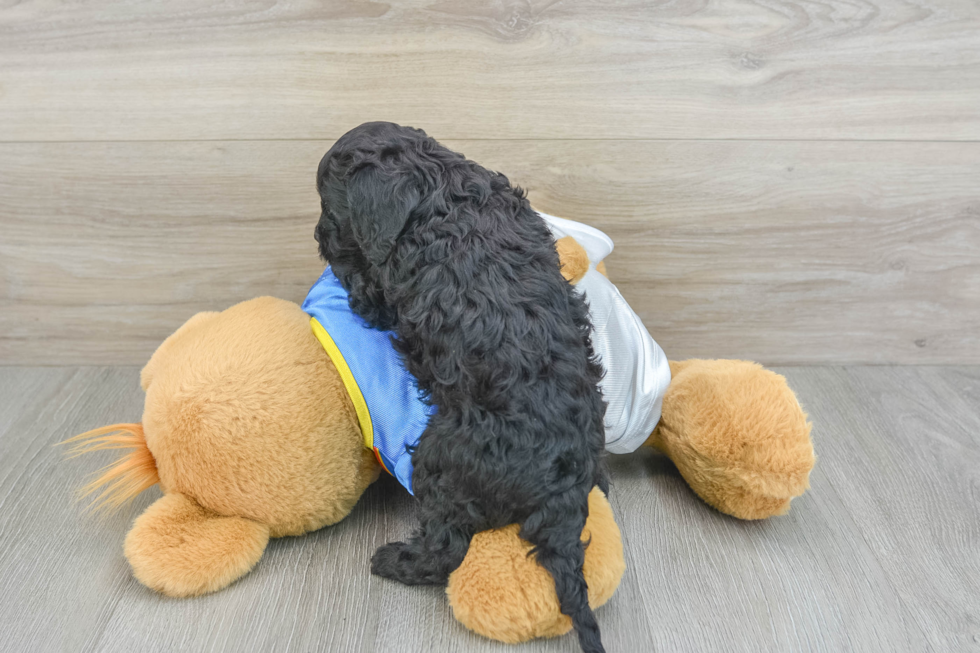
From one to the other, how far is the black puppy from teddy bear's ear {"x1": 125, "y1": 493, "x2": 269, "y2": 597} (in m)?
0.20

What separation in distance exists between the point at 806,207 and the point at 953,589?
22.2 inches

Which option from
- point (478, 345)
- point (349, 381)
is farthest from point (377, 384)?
point (478, 345)

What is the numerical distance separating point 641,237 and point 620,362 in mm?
279

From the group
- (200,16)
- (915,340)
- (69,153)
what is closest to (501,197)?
(200,16)

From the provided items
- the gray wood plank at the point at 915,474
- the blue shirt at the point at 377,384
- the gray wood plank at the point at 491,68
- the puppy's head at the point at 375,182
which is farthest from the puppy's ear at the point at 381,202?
the gray wood plank at the point at 915,474

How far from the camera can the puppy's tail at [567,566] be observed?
0.64 m

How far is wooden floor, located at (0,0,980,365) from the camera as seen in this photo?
970 mm

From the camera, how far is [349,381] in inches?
29.9

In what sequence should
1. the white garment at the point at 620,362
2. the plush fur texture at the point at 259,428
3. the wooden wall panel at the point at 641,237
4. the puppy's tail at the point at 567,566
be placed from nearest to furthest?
the puppy's tail at the point at 567,566, the plush fur texture at the point at 259,428, the white garment at the point at 620,362, the wooden wall panel at the point at 641,237

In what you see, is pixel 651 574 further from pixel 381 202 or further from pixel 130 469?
pixel 130 469

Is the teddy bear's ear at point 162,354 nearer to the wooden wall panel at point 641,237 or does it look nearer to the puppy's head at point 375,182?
the wooden wall panel at point 641,237

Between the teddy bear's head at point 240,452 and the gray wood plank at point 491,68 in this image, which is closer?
the teddy bear's head at point 240,452

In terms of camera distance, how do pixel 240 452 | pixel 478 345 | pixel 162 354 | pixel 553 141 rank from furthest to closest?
1. pixel 553 141
2. pixel 162 354
3. pixel 240 452
4. pixel 478 345

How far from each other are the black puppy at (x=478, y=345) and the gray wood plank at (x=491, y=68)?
0.32 meters
